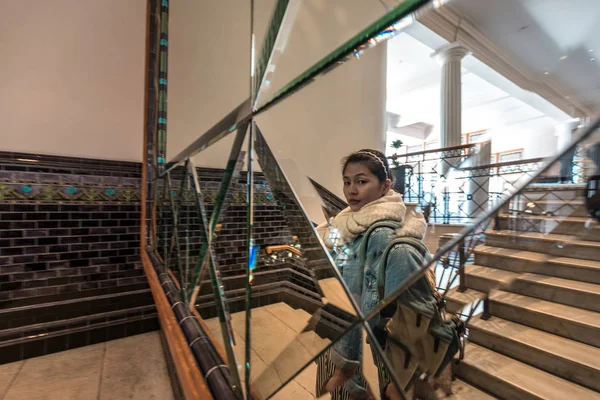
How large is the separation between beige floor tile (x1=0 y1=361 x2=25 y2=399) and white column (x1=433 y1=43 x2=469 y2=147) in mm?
1856

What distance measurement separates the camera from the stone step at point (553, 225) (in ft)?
0.46

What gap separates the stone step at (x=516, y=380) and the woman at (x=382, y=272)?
22mm

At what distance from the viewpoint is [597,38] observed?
0.40ft

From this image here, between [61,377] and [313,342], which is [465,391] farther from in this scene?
[61,377]

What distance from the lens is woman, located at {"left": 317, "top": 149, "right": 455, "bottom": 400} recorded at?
206 millimetres

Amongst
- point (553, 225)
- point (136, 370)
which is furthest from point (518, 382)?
point (136, 370)

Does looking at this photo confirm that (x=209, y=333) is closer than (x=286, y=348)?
No

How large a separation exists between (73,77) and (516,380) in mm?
2109

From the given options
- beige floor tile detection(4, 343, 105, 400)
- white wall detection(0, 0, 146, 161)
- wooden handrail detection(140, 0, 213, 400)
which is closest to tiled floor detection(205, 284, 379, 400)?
wooden handrail detection(140, 0, 213, 400)

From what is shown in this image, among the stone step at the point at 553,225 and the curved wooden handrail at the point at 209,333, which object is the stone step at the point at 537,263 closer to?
the stone step at the point at 553,225

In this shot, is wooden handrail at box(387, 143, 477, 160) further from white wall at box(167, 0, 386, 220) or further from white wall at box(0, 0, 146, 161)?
white wall at box(0, 0, 146, 161)

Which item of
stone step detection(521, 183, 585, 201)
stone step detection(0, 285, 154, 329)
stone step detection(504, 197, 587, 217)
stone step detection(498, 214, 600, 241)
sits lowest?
stone step detection(0, 285, 154, 329)

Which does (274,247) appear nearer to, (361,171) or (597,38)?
(361,171)

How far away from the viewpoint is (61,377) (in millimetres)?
1260
